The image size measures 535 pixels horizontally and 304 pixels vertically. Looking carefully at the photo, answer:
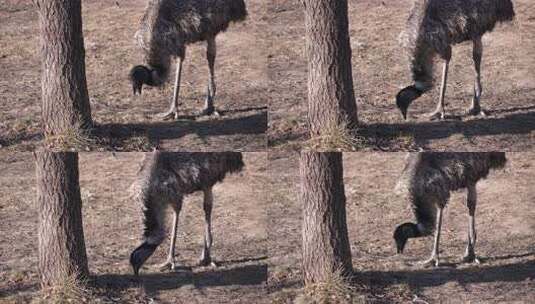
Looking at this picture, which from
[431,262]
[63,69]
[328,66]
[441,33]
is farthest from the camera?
[441,33]

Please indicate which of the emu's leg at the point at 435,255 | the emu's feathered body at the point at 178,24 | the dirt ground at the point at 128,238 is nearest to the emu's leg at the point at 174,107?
the emu's feathered body at the point at 178,24

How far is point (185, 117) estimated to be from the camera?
1278 centimetres

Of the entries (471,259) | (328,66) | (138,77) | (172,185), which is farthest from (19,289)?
(471,259)

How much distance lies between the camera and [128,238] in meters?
13.0

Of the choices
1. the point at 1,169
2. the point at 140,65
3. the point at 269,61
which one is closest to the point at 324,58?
the point at 269,61

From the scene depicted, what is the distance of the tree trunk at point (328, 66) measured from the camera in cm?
1208

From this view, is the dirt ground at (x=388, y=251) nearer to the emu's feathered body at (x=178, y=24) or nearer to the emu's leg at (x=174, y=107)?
the emu's leg at (x=174, y=107)

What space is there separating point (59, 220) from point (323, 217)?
2.28m

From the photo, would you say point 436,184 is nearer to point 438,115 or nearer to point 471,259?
point 438,115

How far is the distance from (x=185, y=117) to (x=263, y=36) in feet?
3.71

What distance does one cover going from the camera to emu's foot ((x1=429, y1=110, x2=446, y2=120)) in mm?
12727

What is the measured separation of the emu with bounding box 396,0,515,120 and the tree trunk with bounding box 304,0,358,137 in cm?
71

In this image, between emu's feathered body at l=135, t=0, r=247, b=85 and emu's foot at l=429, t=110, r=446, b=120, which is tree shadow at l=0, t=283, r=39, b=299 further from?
emu's foot at l=429, t=110, r=446, b=120

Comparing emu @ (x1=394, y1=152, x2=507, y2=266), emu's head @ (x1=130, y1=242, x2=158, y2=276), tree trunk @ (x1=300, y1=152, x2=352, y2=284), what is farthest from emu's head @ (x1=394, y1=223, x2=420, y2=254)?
emu's head @ (x1=130, y1=242, x2=158, y2=276)
